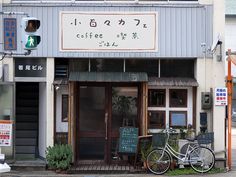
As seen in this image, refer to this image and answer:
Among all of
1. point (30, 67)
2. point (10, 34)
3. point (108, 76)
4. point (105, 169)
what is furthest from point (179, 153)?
point (10, 34)

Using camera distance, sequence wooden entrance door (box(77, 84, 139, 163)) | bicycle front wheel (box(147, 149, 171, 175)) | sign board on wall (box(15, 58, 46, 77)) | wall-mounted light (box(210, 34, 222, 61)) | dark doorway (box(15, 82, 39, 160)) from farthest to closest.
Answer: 1. dark doorway (box(15, 82, 39, 160))
2. wooden entrance door (box(77, 84, 139, 163))
3. sign board on wall (box(15, 58, 46, 77))
4. wall-mounted light (box(210, 34, 222, 61))
5. bicycle front wheel (box(147, 149, 171, 175))

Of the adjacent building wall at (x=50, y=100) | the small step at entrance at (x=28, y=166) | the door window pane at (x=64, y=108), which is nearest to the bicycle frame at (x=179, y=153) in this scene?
the door window pane at (x=64, y=108)

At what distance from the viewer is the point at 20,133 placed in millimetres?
18000

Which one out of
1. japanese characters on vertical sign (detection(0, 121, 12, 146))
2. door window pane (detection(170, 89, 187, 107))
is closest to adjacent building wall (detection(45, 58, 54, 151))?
japanese characters on vertical sign (detection(0, 121, 12, 146))

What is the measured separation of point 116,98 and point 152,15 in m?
2.68

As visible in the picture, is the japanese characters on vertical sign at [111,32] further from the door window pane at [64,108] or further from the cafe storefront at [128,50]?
the door window pane at [64,108]

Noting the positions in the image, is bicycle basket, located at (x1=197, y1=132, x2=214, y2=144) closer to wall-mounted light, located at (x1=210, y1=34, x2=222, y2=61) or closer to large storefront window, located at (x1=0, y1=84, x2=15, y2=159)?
wall-mounted light, located at (x1=210, y1=34, x2=222, y2=61)

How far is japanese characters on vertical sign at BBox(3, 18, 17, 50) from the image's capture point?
14289 millimetres

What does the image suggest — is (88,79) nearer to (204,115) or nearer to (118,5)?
(118,5)

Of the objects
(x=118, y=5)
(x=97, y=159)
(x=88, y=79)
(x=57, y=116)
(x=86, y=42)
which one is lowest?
(x=97, y=159)

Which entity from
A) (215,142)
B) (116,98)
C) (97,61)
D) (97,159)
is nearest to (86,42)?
(97,61)

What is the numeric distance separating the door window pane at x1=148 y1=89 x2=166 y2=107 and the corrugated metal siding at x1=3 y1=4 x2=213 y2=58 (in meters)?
1.10

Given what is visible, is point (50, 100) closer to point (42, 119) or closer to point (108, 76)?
point (42, 119)

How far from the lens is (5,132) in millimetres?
14789
